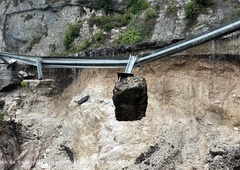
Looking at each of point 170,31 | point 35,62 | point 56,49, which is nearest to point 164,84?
point 35,62

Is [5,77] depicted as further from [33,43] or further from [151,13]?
[33,43]

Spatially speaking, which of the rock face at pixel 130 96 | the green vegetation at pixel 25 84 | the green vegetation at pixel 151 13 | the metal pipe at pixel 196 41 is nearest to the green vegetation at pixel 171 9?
the green vegetation at pixel 151 13

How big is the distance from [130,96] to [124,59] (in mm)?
3898

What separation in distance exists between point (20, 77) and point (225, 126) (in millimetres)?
8110

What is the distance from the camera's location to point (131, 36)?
17578 mm

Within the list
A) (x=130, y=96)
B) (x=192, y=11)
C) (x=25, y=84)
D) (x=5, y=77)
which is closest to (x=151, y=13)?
(x=192, y=11)

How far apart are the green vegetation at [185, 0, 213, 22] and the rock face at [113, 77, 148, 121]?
1027 centimetres

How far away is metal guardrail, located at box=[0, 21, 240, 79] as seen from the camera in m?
8.33

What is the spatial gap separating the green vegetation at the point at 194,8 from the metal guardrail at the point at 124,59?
6.66 metres

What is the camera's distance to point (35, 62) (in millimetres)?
12594

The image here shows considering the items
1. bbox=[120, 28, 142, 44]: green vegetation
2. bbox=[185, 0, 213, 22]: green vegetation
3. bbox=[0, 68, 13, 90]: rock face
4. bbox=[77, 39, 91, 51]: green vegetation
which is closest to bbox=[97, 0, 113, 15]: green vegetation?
bbox=[77, 39, 91, 51]: green vegetation

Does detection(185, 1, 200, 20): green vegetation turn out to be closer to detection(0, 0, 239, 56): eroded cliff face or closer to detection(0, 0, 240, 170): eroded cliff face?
detection(0, 0, 239, 56): eroded cliff face

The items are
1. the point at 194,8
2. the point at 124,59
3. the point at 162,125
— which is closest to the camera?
the point at 124,59

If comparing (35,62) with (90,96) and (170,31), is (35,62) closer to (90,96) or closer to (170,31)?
(90,96)
